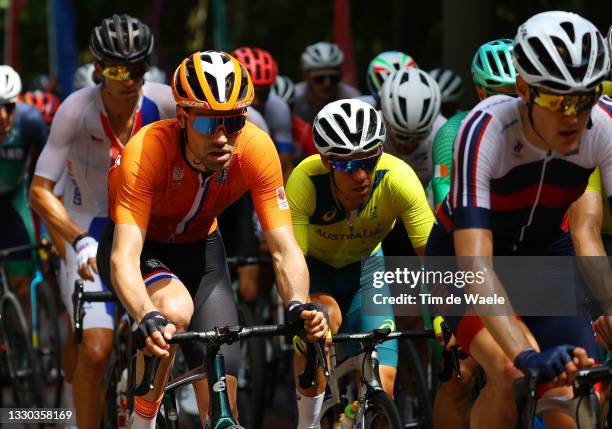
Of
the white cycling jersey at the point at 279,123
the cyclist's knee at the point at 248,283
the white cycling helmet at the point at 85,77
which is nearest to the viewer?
the cyclist's knee at the point at 248,283

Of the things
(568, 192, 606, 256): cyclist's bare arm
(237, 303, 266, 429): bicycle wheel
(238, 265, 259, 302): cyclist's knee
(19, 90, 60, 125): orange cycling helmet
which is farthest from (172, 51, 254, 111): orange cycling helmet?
(19, 90, 60, 125): orange cycling helmet

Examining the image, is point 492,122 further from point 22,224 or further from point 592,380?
point 22,224

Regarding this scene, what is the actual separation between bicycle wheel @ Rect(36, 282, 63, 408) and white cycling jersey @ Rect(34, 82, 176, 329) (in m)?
1.29

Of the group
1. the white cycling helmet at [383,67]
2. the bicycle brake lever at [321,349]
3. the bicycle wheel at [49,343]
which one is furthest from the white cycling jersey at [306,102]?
the bicycle brake lever at [321,349]

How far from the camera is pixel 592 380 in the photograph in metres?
4.49

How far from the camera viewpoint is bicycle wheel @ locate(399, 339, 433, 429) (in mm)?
7104

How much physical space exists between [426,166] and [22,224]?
315cm

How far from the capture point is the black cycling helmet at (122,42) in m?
7.33

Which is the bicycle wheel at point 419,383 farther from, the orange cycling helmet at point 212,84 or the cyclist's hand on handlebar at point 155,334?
the cyclist's hand on handlebar at point 155,334

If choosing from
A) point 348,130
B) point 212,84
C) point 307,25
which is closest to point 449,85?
point 348,130

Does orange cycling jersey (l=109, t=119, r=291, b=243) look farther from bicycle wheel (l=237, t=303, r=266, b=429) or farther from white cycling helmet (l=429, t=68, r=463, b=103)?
white cycling helmet (l=429, t=68, r=463, b=103)

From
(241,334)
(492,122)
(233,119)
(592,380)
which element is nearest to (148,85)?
(233,119)

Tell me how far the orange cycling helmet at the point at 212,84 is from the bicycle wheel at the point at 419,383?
2.13 metres

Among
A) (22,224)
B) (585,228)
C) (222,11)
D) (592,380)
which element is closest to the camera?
(592,380)
